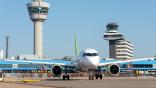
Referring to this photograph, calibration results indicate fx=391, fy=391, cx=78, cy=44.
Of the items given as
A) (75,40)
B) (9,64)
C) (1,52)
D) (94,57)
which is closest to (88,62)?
(94,57)

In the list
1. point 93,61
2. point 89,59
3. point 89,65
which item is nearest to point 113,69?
point 89,65

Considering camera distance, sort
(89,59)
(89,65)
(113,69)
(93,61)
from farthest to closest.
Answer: (113,69), (89,65), (89,59), (93,61)

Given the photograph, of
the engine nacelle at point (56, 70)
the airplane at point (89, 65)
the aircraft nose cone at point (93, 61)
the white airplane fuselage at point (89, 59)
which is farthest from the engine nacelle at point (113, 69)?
the engine nacelle at point (56, 70)

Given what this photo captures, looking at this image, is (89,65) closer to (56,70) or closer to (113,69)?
(113,69)

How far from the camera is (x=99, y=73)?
57.8 metres

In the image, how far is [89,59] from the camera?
2061 inches

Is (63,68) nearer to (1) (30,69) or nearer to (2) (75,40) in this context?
(2) (75,40)

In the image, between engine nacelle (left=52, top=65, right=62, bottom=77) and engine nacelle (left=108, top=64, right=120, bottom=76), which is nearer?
engine nacelle (left=108, top=64, right=120, bottom=76)

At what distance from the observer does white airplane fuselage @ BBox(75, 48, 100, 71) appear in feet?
171

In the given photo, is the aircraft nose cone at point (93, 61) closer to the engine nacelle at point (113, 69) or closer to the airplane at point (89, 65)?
the airplane at point (89, 65)

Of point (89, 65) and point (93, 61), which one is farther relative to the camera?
A: point (89, 65)

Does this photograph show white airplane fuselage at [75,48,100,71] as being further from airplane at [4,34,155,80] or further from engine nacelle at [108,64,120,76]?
engine nacelle at [108,64,120,76]

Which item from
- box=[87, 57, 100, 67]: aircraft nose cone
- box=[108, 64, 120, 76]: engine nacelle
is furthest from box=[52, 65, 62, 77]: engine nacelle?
box=[108, 64, 120, 76]: engine nacelle

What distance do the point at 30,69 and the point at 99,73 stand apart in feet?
347
